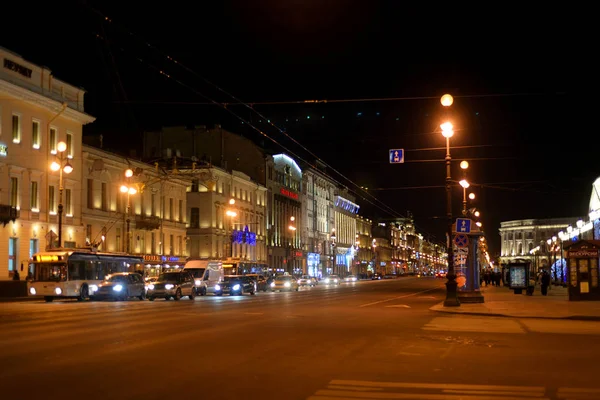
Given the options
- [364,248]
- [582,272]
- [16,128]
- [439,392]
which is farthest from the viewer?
[364,248]

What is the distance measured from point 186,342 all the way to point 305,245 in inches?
4158

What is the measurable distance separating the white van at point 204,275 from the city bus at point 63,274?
24.7 feet

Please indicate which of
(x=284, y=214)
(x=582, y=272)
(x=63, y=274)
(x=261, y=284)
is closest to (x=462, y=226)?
(x=582, y=272)

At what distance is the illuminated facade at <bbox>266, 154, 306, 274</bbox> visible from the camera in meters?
104

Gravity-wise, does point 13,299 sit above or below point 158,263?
below

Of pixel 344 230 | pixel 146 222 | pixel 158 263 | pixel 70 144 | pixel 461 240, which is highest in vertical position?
pixel 70 144

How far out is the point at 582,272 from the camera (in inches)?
1465

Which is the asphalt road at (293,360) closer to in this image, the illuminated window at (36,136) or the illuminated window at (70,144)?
the illuminated window at (36,136)

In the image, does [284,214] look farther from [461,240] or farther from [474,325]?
[474,325]

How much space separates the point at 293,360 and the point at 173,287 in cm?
3245

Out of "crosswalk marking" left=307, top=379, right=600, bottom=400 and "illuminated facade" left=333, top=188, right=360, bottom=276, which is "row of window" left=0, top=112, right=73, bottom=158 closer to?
"crosswalk marking" left=307, top=379, right=600, bottom=400

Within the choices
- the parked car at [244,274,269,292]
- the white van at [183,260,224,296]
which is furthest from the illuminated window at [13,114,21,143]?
the parked car at [244,274,269,292]

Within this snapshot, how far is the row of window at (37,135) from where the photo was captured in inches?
2008

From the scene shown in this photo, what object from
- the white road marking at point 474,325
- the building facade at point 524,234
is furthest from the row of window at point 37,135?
the building facade at point 524,234
